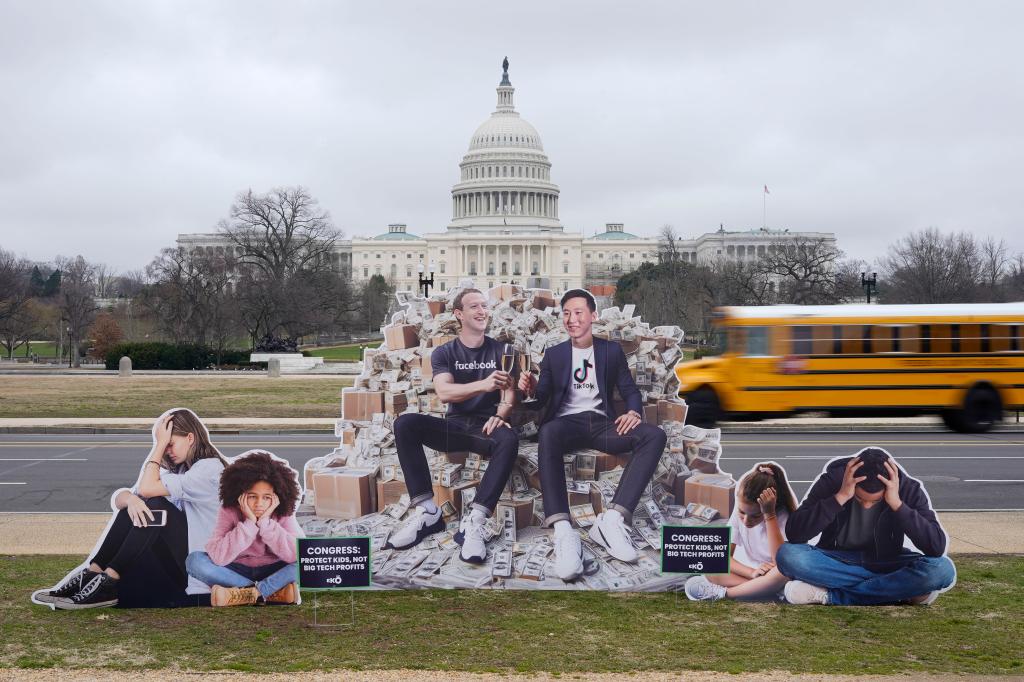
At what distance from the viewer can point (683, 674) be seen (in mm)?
10477

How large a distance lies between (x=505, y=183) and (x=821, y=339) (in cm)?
16280

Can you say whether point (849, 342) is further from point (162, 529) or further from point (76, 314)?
point (76, 314)

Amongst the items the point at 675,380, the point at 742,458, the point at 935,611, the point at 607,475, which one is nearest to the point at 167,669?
the point at 607,475

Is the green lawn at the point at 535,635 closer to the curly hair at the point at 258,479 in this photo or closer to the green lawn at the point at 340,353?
the curly hair at the point at 258,479

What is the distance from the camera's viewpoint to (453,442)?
37.4ft

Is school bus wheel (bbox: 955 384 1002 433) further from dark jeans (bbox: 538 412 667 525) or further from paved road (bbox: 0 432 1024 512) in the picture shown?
paved road (bbox: 0 432 1024 512)

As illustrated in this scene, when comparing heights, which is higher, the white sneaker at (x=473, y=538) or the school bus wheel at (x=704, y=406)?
the school bus wheel at (x=704, y=406)

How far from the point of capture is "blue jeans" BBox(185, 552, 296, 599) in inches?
480

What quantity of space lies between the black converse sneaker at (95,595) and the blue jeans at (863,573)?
25.5 ft

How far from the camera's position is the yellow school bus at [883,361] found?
→ 423 inches

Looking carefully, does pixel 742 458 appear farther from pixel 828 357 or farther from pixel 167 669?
pixel 167 669

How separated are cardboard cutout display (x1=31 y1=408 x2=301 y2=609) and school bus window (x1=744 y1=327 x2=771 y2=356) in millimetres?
5271

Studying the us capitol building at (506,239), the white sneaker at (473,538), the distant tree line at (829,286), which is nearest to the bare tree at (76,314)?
the distant tree line at (829,286)

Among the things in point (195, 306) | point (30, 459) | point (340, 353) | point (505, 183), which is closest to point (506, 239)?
point (505, 183)
